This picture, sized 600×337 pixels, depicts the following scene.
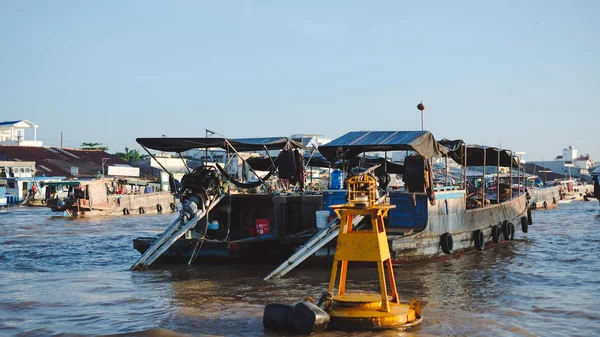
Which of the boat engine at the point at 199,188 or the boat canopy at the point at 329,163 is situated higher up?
the boat canopy at the point at 329,163

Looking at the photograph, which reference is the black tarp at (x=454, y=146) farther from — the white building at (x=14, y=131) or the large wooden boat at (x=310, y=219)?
the white building at (x=14, y=131)

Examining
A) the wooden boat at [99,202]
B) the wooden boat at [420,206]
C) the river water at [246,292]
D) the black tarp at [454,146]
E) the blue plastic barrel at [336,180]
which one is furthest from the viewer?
the wooden boat at [99,202]

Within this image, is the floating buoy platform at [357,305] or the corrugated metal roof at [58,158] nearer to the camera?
Result: the floating buoy platform at [357,305]

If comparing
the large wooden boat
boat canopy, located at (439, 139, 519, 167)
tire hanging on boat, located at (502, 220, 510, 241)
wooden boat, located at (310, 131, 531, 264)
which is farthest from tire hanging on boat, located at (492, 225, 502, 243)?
boat canopy, located at (439, 139, 519, 167)

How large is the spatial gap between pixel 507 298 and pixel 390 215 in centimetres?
452

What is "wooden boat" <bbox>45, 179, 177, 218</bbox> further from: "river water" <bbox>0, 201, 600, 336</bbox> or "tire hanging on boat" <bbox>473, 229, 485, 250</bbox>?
"tire hanging on boat" <bbox>473, 229, 485, 250</bbox>

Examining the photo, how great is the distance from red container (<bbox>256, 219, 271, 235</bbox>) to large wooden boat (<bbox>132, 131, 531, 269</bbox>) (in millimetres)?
35

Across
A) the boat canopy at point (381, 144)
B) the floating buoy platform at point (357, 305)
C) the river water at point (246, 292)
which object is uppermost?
the boat canopy at point (381, 144)

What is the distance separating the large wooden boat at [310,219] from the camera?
48.3 ft

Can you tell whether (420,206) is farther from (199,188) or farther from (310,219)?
(199,188)

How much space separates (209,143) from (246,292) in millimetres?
4601

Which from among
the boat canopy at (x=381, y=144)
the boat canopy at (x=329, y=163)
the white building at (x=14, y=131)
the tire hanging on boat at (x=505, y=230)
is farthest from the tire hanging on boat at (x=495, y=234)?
the white building at (x=14, y=131)

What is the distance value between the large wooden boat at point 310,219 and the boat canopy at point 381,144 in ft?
0.07

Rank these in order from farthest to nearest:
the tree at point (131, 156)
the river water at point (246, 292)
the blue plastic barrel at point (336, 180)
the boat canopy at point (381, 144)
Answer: the tree at point (131, 156), the blue plastic barrel at point (336, 180), the boat canopy at point (381, 144), the river water at point (246, 292)
